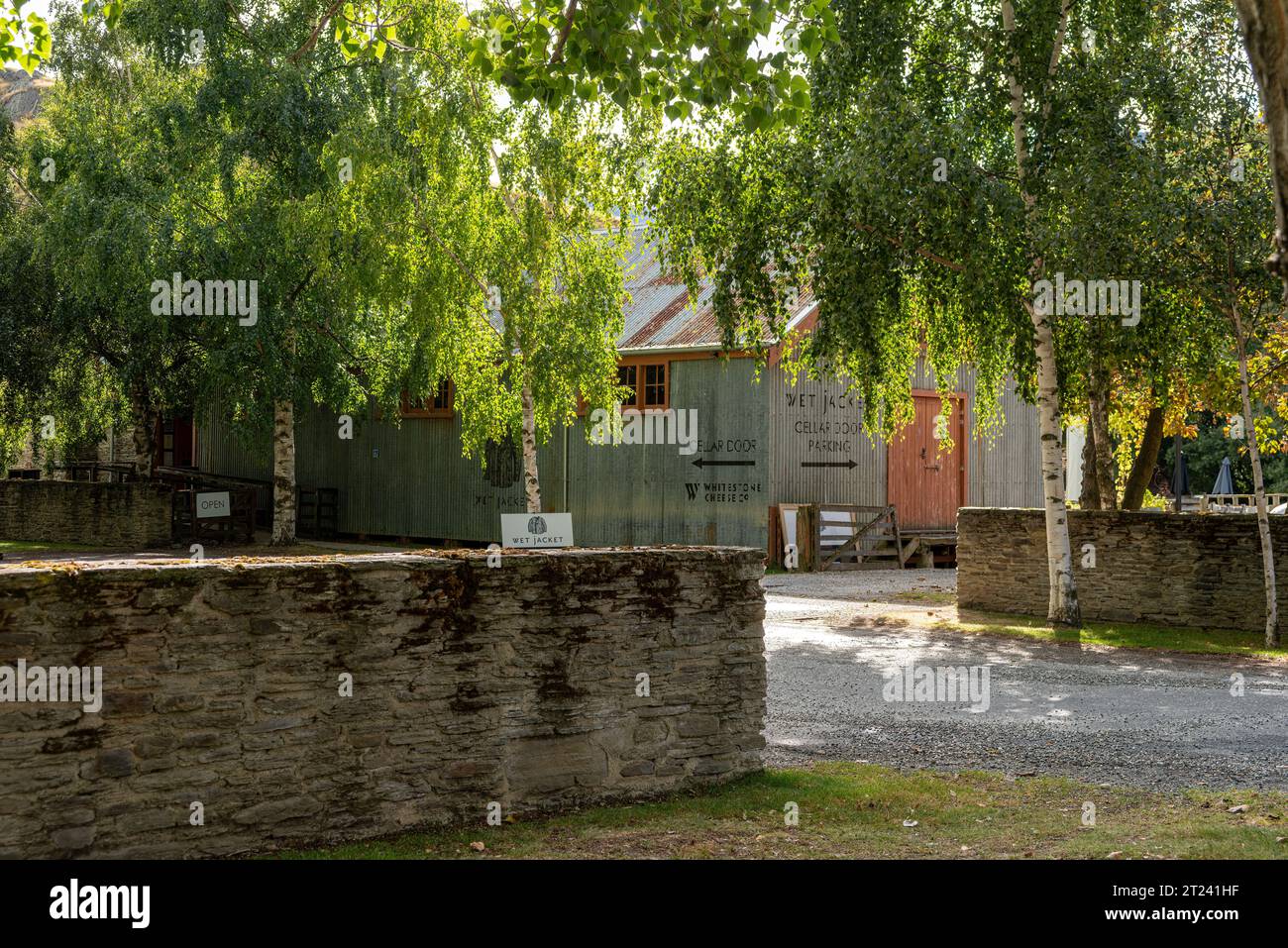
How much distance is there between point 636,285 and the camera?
3447cm

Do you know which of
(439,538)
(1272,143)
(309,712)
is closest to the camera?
(1272,143)

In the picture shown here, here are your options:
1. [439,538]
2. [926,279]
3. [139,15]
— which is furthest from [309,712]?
[439,538]

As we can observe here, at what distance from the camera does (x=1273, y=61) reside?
17.4 ft

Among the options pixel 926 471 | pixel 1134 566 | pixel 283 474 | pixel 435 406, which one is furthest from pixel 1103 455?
pixel 283 474

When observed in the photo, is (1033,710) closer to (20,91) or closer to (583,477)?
(583,477)

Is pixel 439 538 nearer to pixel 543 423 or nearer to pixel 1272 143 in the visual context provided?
pixel 543 423

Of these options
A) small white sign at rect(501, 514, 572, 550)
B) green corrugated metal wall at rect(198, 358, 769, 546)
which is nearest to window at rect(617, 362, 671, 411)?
green corrugated metal wall at rect(198, 358, 769, 546)

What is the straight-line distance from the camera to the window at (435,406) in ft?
109

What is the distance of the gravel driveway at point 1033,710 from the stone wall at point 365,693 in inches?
68.7

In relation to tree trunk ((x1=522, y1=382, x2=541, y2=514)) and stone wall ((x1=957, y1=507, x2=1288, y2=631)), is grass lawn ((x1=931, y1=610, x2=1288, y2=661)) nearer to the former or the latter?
stone wall ((x1=957, y1=507, x2=1288, y2=631))

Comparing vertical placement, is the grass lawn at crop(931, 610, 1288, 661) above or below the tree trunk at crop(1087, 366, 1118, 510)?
below

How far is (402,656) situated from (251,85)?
2291 centimetres

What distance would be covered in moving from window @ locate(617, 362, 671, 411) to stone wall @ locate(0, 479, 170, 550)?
1105 cm

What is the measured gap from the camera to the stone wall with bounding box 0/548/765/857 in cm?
602
